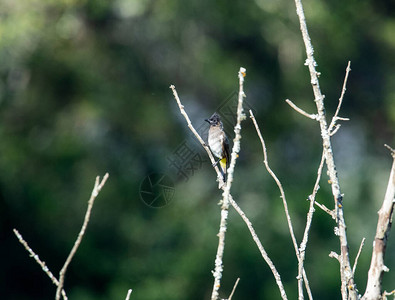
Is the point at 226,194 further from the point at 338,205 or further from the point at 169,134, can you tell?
the point at 169,134

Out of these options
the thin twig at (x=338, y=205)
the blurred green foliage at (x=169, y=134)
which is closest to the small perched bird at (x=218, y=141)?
the blurred green foliage at (x=169, y=134)

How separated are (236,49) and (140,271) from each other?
200 inches

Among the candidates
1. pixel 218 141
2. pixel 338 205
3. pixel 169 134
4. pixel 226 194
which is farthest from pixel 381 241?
pixel 169 134

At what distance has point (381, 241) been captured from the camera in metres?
2.23

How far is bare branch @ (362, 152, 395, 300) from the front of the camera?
2174 mm

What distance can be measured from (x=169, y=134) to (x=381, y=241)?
10.0 m

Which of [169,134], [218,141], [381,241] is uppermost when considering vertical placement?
[381,241]

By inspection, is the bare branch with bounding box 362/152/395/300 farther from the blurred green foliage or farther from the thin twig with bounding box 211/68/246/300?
the blurred green foliage

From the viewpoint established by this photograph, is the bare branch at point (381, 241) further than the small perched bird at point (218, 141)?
No

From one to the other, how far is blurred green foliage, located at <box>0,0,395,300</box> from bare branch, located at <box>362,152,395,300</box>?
7.04 meters

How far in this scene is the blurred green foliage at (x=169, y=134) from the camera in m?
10.3

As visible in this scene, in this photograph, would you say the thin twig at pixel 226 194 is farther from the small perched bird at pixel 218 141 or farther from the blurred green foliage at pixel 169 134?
the blurred green foliage at pixel 169 134

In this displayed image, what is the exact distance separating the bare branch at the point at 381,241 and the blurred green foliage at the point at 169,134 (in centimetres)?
704

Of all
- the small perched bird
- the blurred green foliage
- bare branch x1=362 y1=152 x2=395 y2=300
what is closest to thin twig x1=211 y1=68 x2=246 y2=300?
bare branch x1=362 y1=152 x2=395 y2=300
